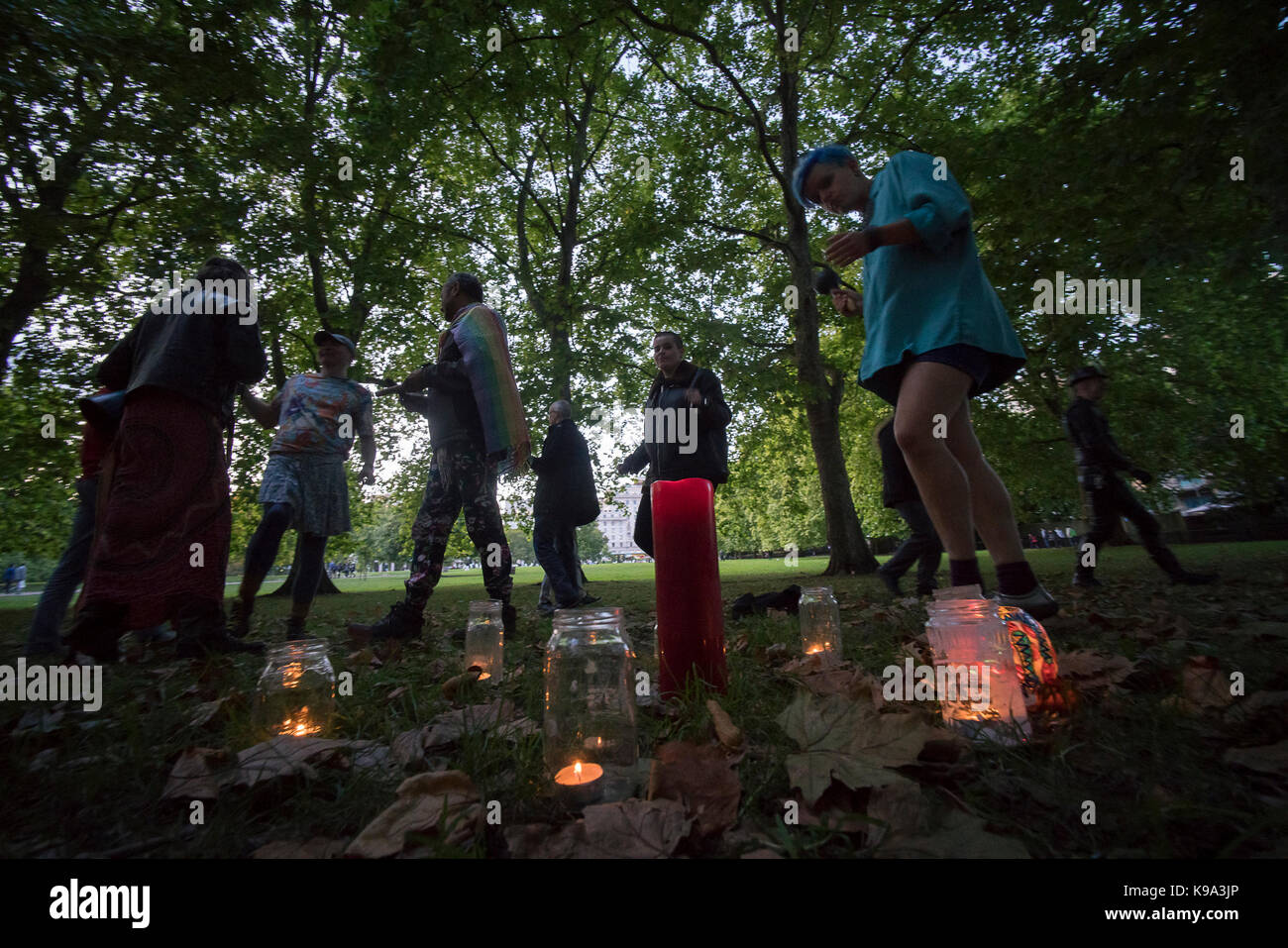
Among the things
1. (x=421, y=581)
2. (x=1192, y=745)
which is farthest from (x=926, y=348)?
(x=421, y=581)

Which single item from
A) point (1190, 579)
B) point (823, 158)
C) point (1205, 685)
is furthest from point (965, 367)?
point (1190, 579)

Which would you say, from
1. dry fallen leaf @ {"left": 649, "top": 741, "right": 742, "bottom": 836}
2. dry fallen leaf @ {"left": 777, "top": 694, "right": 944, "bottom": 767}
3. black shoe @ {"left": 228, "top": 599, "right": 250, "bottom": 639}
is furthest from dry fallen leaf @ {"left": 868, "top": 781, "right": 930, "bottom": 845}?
black shoe @ {"left": 228, "top": 599, "right": 250, "bottom": 639}

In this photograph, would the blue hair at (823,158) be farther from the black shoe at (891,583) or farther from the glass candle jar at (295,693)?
the black shoe at (891,583)

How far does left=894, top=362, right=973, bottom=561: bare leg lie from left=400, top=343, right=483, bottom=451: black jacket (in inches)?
108

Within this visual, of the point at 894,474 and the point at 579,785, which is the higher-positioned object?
the point at 894,474

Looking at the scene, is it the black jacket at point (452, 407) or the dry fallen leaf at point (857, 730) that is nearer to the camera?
the dry fallen leaf at point (857, 730)

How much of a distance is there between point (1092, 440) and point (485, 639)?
6.52 meters

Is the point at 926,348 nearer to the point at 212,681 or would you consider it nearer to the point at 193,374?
the point at 212,681

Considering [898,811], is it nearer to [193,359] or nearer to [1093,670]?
[1093,670]

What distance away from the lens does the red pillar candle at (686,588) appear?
1.99 m

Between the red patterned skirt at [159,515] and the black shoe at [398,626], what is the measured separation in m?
0.88

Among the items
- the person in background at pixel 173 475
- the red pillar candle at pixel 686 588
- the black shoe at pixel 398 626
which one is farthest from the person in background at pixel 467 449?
the red pillar candle at pixel 686 588

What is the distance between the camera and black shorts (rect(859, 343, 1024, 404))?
8.31 ft

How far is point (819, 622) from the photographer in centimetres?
263
